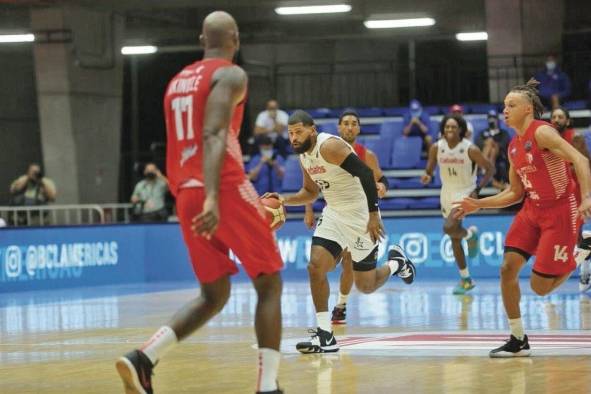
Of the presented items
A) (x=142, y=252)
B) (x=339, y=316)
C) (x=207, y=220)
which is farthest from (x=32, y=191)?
(x=207, y=220)

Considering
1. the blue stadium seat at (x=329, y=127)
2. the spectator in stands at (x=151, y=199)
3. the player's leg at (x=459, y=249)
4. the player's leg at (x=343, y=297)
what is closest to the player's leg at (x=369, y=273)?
the player's leg at (x=343, y=297)

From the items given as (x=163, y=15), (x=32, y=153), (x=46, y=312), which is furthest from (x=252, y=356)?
(x=32, y=153)

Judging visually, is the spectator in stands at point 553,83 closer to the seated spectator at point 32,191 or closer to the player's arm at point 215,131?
the seated spectator at point 32,191

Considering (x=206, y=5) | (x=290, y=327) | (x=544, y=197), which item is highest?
(x=206, y=5)

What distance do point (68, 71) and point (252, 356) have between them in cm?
1953

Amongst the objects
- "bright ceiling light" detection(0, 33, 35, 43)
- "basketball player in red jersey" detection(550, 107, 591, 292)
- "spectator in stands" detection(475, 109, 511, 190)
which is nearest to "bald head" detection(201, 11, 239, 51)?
"basketball player in red jersey" detection(550, 107, 591, 292)

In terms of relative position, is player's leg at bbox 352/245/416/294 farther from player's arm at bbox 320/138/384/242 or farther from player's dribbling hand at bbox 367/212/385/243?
player's dribbling hand at bbox 367/212/385/243

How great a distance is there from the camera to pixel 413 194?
82.8 feet

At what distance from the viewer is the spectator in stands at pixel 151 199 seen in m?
24.4

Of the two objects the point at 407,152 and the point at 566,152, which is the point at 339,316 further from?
the point at 407,152

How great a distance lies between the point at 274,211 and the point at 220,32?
377cm

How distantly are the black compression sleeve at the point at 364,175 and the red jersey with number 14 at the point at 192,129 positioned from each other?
3.14 meters

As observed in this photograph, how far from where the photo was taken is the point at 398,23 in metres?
32.8

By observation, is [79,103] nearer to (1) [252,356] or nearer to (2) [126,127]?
(2) [126,127]
